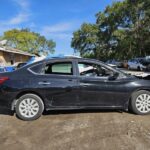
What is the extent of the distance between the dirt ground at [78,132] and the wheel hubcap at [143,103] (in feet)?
1.04

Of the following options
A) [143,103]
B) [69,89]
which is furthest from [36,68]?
[143,103]

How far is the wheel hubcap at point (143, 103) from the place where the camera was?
8.52 m

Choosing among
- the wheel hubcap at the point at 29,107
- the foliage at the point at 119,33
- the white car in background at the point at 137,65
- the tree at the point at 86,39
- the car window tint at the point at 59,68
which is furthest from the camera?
the tree at the point at 86,39

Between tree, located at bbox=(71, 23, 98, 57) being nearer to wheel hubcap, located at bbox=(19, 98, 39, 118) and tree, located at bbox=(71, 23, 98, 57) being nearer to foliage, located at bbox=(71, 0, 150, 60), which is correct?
Answer: foliage, located at bbox=(71, 0, 150, 60)

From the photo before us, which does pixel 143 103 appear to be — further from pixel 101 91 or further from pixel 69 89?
pixel 69 89

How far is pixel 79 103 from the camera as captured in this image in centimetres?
842

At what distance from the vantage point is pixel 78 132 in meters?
6.80

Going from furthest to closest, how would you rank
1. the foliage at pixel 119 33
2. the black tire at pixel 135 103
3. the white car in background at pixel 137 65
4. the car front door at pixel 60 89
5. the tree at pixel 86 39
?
the tree at pixel 86 39 < the foliage at pixel 119 33 < the white car in background at pixel 137 65 < the black tire at pixel 135 103 < the car front door at pixel 60 89

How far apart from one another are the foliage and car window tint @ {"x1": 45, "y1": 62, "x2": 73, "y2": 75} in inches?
1614

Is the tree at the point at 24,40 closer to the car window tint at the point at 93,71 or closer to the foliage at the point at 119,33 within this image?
the foliage at the point at 119,33

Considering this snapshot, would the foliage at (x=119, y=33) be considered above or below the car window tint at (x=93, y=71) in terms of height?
above

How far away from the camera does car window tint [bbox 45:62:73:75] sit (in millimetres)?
8617

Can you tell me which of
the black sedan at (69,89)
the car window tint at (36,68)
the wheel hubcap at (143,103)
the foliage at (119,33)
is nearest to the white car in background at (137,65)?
the foliage at (119,33)

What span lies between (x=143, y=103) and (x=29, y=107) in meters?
2.90
